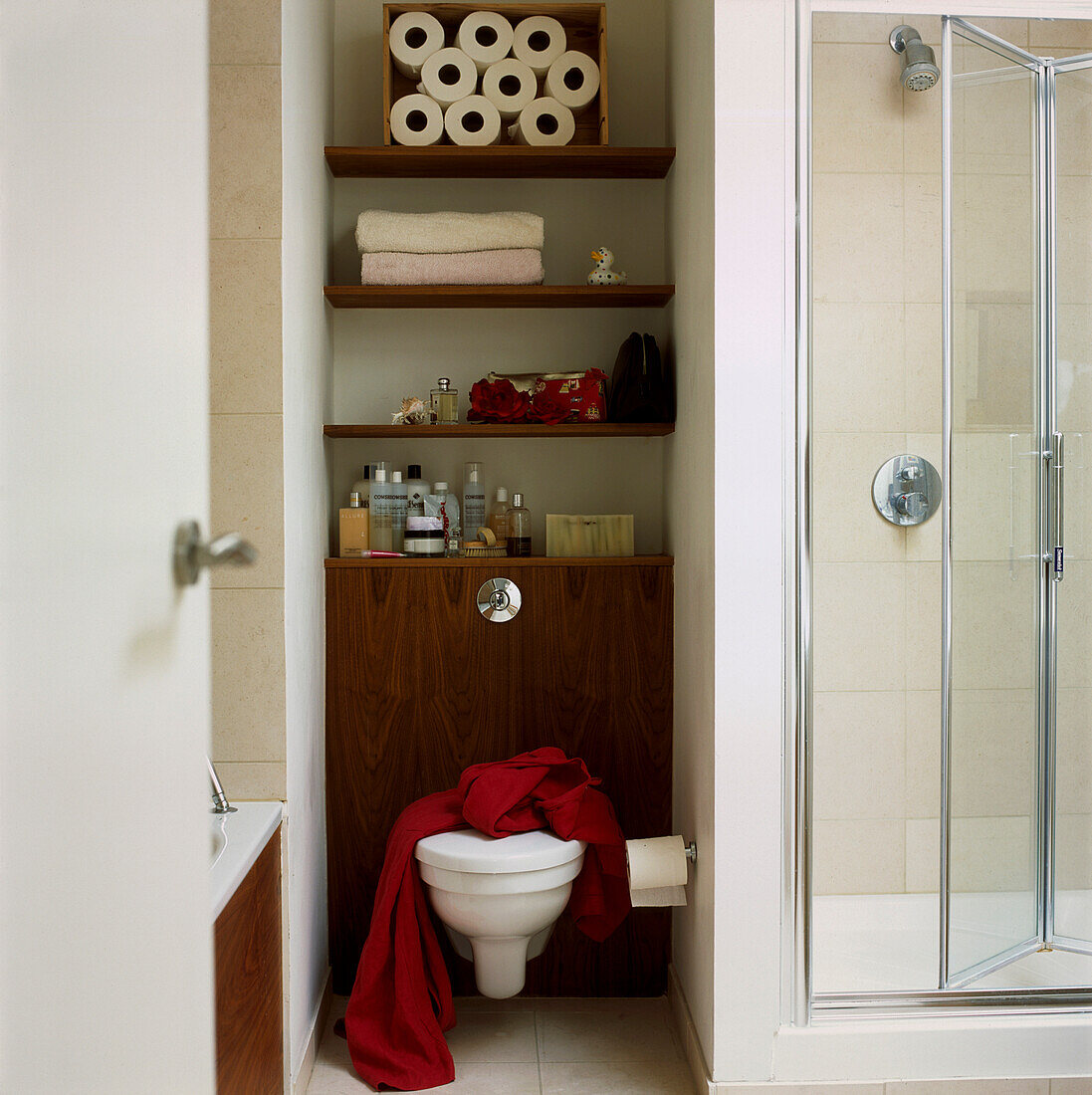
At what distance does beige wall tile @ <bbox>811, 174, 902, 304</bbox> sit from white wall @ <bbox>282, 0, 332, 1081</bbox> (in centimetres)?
98

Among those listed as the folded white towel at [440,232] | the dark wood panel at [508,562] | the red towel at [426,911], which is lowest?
the red towel at [426,911]

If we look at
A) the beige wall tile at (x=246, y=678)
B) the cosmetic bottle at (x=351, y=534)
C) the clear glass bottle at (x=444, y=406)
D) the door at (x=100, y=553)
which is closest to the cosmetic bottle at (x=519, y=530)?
the clear glass bottle at (x=444, y=406)

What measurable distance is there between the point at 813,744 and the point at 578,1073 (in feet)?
2.79

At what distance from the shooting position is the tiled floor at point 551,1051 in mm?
1962

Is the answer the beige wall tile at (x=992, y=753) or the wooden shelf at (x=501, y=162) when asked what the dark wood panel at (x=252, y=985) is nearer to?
the beige wall tile at (x=992, y=753)

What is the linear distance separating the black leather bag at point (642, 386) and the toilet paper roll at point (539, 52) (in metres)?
0.68

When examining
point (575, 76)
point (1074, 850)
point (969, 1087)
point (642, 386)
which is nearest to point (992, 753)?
point (1074, 850)

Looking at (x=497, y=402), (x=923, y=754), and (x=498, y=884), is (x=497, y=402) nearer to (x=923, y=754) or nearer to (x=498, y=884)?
(x=498, y=884)

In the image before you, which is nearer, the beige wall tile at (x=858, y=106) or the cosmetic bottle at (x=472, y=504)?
the beige wall tile at (x=858, y=106)

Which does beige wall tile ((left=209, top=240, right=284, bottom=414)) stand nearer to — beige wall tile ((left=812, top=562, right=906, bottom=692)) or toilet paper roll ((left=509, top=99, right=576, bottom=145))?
toilet paper roll ((left=509, top=99, right=576, bottom=145))

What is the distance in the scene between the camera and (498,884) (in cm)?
191

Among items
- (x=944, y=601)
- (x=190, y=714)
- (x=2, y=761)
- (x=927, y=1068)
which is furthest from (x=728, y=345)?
(x=2, y=761)

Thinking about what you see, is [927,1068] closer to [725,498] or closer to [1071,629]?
Result: [1071,629]

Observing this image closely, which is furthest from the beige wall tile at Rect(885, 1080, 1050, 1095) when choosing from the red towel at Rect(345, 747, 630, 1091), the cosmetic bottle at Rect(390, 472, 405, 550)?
the cosmetic bottle at Rect(390, 472, 405, 550)
